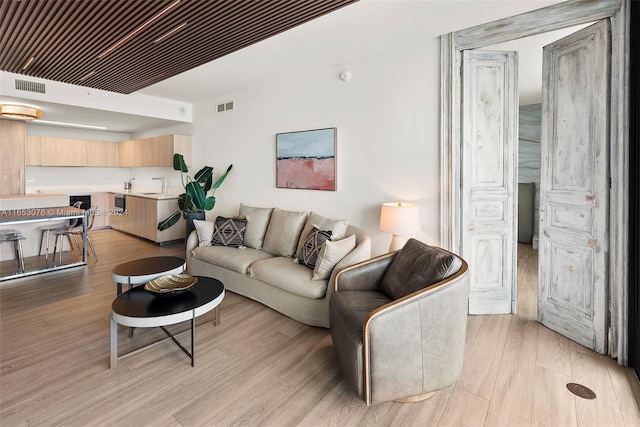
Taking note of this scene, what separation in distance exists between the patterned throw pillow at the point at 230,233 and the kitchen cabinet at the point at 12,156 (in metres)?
4.31

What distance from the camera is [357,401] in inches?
76.9

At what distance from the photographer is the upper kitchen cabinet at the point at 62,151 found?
674 cm

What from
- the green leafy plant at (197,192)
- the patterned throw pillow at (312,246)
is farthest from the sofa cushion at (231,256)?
the green leafy plant at (197,192)

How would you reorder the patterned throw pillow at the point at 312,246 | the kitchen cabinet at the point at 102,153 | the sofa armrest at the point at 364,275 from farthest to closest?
the kitchen cabinet at the point at 102,153
the patterned throw pillow at the point at 312,246
the sofa armrest at the point at 364,275

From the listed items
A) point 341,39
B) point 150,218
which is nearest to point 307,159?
point 341,39

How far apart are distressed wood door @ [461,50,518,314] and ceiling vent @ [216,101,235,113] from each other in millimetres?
3589

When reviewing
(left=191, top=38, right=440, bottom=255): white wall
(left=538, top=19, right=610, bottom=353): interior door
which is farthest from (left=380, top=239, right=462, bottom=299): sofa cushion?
(left=538, top=19, right=610, bottom=353): interior door

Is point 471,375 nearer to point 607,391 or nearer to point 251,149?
point 607,391

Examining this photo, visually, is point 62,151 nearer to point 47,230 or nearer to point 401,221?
point 47,230

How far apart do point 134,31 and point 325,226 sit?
257 cm

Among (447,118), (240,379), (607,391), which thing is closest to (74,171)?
(240,379)

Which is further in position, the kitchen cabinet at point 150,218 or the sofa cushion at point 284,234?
the kitchen cabinet at point 150,218

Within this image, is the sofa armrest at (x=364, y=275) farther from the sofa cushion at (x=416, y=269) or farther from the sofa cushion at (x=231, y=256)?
the sofa cushion at (x=231, y=256)

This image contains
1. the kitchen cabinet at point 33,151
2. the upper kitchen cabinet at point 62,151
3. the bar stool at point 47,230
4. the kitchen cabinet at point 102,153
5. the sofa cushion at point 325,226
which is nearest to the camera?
the sofa cushion at point 325,226
